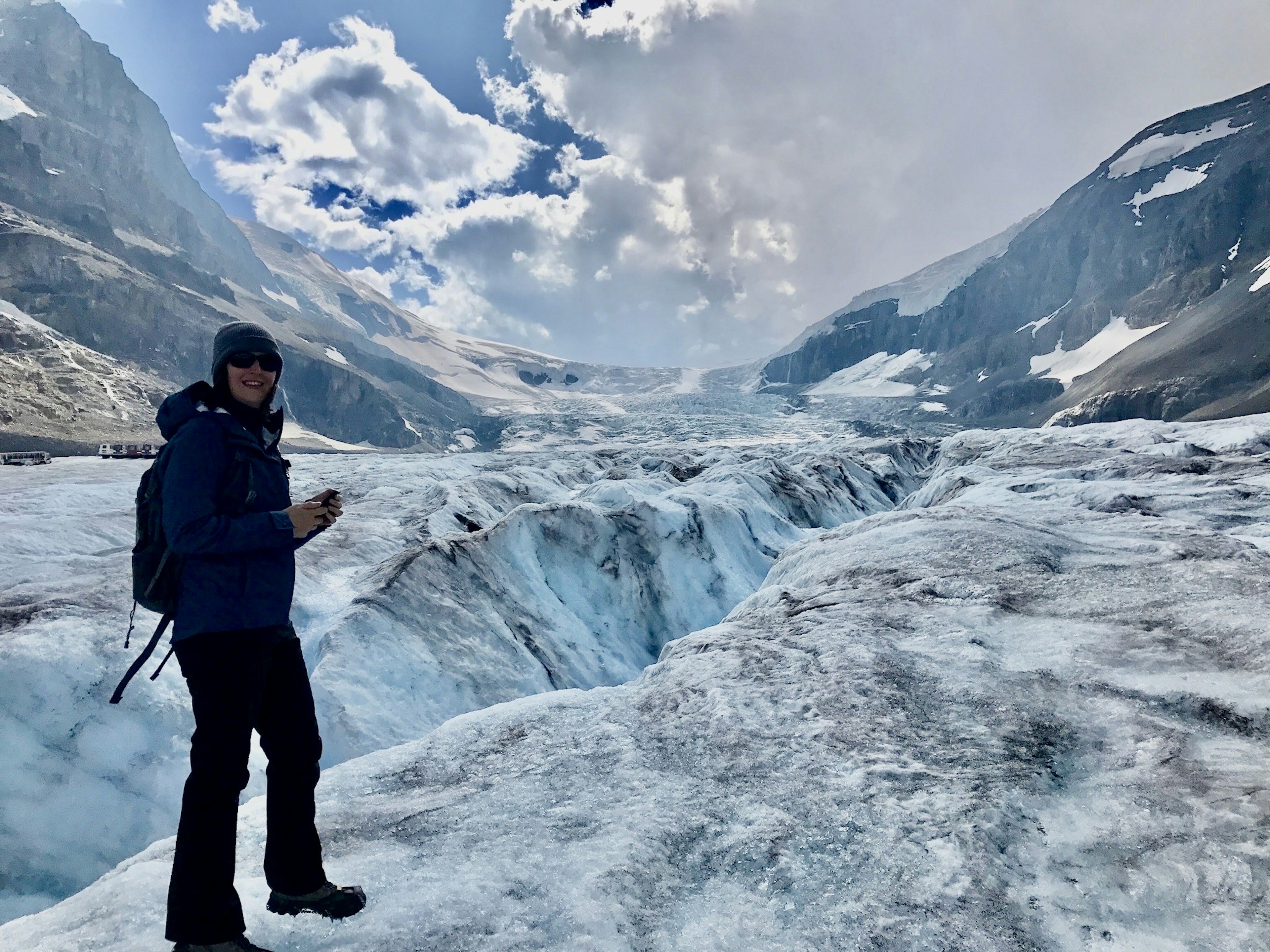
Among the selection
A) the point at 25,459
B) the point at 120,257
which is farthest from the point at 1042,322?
the point at 120,257

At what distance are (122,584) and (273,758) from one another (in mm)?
8350

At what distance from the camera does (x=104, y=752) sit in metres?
6.81

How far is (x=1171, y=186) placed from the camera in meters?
139

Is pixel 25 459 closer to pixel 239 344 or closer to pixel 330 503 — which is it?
pixel 239 344

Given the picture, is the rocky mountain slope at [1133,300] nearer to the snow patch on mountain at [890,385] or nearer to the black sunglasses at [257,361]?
the snow patch on mountain at [890,385]

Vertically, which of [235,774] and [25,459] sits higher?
[25,459]

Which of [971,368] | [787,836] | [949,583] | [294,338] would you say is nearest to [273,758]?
[787,836]

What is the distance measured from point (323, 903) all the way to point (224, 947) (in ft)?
1.60

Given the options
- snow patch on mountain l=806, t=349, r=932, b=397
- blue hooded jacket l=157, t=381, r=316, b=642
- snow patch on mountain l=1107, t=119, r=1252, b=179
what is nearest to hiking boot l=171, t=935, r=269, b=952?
blue hooded jacket l=157, t=381, r=316, b=642

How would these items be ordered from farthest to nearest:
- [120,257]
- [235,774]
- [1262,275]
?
[120,257] < [1262,275] < [235,774]

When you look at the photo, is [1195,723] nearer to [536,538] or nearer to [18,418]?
[536,538]

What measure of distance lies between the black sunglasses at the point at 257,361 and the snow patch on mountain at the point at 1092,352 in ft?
478

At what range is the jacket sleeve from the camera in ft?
9.05

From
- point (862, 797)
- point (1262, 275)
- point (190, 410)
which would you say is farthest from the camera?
point (1262, 275)
